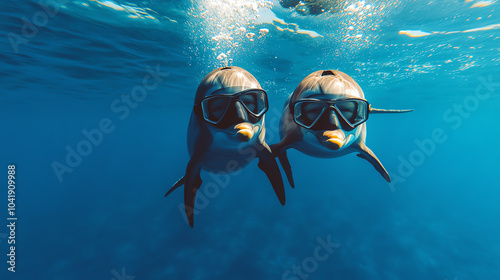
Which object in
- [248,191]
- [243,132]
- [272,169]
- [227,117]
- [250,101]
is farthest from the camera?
[248,191]

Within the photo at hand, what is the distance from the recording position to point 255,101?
8.31 ft

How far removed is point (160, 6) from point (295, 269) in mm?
11872

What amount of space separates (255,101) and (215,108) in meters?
0.46

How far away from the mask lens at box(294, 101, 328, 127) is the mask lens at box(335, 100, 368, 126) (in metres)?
0.22

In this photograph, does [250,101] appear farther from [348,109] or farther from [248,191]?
[248,191]

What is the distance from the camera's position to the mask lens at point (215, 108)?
2441 millimetres

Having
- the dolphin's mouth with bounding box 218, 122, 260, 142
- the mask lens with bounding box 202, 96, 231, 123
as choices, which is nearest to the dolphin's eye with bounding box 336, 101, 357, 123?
the dolphin's mouth with bounding box 218, 122, 260, 142

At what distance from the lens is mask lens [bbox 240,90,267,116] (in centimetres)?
246

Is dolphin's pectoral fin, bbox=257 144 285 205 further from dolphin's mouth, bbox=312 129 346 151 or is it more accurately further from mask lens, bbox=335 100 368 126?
mask lens, bbox=335 100 368 126

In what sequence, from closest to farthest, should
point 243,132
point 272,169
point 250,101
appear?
1. point 243,132
2. point 250,101
3. point 272,169

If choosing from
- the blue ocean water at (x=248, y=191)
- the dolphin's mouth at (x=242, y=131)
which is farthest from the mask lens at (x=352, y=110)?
the blue ocean water at (x=248, y=191)

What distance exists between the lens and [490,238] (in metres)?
13.5

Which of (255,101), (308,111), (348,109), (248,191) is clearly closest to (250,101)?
(255,101)

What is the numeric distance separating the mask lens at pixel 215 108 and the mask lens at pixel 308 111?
2.85 feet
